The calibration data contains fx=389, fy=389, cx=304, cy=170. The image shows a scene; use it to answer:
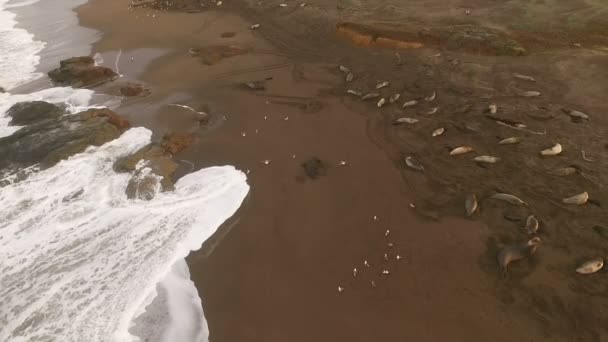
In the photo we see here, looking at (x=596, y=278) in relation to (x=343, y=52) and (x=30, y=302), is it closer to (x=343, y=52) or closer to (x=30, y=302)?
(x=30, y=302)

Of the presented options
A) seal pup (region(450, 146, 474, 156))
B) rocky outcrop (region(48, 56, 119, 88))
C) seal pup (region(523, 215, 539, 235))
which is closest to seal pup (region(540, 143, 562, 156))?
seal pup (region(450, 146, 474, 156))

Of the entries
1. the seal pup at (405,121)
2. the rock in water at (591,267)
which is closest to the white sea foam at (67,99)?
the seal pup at (405,121)

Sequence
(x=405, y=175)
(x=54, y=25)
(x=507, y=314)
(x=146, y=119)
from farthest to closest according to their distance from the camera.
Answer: (x=54, y=25) < (x=146, y=119) < (x=405, y=175) < (x=507, y=314)

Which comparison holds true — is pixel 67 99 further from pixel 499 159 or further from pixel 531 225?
pixel 531 225

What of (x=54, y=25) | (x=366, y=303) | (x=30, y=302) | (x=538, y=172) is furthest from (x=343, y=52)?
(x=54, y=25)

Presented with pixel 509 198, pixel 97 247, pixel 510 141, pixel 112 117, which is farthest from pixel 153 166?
pixel 510 141

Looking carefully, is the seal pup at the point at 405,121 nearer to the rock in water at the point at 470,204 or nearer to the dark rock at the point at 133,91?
the rock in water at the point at 470,204
